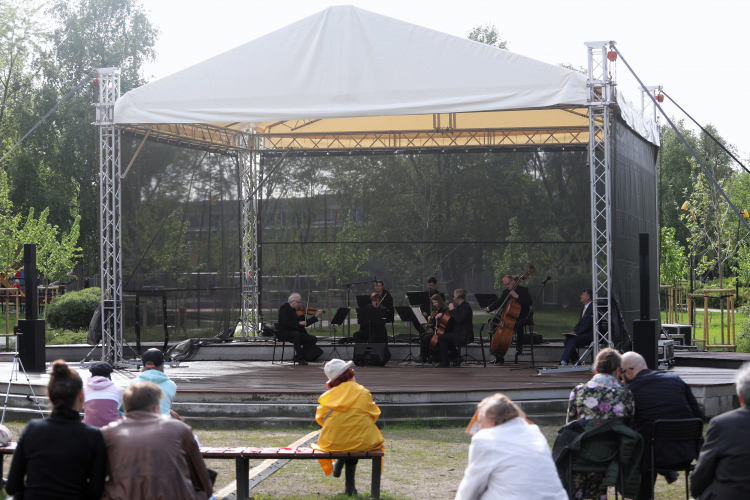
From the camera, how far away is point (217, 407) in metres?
8.59

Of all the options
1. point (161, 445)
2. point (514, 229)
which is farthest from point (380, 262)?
point (161, 445)

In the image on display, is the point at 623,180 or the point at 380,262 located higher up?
the point at 623,180

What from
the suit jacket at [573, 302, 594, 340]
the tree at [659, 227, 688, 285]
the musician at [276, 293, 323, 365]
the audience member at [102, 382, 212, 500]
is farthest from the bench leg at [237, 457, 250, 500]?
the tree at [659, 227, 688, 285]

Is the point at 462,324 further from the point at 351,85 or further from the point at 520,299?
the point at 351,85

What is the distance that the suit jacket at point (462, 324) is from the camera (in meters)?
11.5

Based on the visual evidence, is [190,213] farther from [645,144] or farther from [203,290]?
[645,144]

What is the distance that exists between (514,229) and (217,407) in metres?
7.98

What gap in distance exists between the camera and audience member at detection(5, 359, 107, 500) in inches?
136

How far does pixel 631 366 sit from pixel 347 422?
2.05 metres

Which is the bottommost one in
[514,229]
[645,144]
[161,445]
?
[161,445]

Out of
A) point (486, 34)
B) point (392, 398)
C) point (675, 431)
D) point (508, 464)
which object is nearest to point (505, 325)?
point (392, 398)

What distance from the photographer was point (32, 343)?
1069 cm

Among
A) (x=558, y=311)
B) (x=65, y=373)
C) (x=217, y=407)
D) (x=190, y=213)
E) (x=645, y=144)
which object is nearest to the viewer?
(x=65, y=373)

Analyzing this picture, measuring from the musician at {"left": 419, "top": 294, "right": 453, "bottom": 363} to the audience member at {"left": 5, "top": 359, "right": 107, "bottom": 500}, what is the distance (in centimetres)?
852
